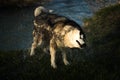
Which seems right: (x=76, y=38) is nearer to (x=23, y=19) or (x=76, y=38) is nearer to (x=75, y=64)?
(x=75, y=64)

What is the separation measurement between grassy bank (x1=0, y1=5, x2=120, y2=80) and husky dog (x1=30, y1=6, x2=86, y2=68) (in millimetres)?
324

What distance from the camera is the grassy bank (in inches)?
330

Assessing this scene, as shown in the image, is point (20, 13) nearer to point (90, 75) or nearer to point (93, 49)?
point (93, 49)

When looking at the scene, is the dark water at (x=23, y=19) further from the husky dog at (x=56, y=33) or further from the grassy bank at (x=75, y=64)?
the husky dog at (x=56, y=33)

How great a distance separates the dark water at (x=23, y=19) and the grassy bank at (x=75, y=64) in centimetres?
348

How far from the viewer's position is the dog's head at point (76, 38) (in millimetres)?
7555

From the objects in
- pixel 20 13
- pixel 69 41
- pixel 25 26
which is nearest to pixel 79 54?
pixel 69 41

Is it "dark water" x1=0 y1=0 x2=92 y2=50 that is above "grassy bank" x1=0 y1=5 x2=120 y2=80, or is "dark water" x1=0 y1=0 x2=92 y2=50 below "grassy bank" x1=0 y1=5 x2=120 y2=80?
above

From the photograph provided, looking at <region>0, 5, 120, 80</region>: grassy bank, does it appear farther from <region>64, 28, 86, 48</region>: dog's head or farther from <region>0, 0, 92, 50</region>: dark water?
<region>0, 0, 92, 50</region>: dark water

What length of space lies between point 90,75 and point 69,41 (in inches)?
43.1

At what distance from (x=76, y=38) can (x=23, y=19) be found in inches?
427

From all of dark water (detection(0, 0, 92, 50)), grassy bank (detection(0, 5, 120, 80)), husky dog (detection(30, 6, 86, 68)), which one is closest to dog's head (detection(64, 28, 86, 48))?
husky dog (detection(30, 6, 86, 68))

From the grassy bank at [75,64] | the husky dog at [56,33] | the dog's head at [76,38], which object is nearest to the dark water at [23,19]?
the grassy bank at [75,64]

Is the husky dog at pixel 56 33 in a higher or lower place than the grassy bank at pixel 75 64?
higher
